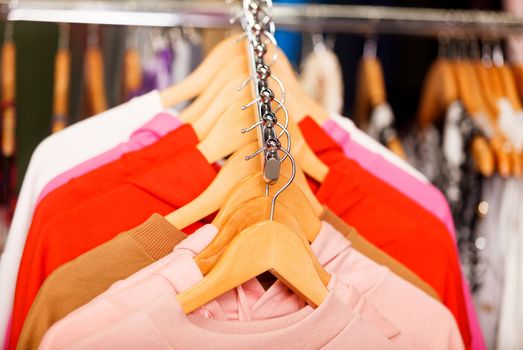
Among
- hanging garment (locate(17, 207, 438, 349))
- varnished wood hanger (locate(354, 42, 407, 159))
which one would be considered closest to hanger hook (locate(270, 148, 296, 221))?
hanging garment (locate(17, 207, 438, 349))

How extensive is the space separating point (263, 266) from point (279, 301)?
0.07 metres

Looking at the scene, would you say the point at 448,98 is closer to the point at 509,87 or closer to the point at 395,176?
the point at 509,87

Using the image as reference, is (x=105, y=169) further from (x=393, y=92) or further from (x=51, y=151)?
(x=393, y=92)

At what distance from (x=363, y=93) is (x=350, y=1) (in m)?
0.52

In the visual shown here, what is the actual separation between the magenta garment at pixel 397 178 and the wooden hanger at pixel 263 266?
33cm

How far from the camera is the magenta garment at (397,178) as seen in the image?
0.86 meters

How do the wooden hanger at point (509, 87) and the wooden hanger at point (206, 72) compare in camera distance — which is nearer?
the wooden hanger at point (206, 72)

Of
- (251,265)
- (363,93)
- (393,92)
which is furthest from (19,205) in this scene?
(393,92)

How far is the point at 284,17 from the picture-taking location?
3.89 ft

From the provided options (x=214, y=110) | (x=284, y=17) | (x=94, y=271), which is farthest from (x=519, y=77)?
(x=94, y=271)

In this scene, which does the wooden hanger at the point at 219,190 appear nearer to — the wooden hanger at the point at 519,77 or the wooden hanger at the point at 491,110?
the wooden hanger at the point at 491,110

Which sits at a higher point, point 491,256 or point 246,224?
point 246,224

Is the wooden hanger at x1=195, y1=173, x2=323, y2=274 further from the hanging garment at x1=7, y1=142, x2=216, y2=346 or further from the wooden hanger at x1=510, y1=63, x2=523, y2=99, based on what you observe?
the wooden hanger at x1=510, y1=63, x2=523, y2=99

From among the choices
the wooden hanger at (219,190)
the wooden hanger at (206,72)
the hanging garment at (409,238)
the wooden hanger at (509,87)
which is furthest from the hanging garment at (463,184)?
the wooden hanger at (219,190)
